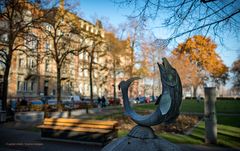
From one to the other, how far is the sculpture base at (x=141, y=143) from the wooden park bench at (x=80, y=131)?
3.84 m

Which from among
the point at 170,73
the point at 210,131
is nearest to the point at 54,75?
the point at 210,131

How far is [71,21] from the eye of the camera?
68.7 feet

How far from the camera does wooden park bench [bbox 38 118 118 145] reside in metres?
8.84

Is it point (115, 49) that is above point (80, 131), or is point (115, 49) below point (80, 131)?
above

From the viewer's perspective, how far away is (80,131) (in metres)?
9.16

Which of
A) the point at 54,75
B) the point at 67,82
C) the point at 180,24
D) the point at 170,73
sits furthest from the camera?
the point at 67,82

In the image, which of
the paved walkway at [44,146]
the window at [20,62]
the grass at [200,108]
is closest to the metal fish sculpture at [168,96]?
the paved walkway at [44,146]

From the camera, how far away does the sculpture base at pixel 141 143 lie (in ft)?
15.3

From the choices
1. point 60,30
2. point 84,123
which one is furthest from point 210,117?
point 60,30

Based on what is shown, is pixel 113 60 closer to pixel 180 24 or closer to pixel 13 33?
→ pixel 13 33

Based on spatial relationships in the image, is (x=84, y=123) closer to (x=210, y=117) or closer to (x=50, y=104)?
(x=210, y=117)

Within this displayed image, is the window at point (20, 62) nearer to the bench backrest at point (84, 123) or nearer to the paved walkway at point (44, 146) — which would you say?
the paved walkway at point (44, 146)

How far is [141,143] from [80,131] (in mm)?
4939

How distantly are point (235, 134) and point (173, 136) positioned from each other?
326 cm
